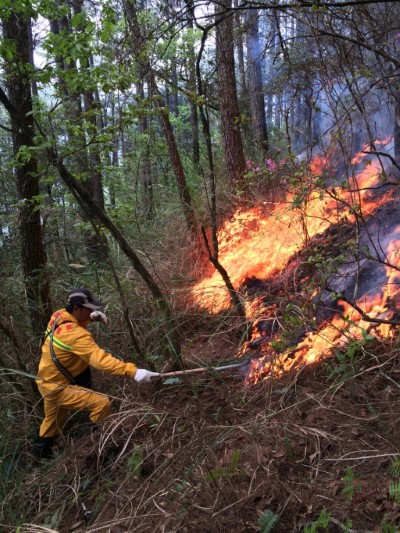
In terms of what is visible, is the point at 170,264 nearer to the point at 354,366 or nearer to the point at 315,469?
the point at 354,366

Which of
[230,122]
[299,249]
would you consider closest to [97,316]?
[299,249]

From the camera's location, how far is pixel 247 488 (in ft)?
9.17

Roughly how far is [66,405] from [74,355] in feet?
1.62

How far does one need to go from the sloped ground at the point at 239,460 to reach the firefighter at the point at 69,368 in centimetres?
28

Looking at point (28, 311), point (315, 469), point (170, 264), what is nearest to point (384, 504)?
point (315, 469)

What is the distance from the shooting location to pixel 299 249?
573 cm

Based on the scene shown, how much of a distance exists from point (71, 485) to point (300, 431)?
197 cm

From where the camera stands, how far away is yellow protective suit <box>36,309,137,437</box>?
13.6ft

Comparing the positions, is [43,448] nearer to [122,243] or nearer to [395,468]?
[122,243]

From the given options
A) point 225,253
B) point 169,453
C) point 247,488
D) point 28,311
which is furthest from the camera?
point 225,253

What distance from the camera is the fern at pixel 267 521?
2.40 m

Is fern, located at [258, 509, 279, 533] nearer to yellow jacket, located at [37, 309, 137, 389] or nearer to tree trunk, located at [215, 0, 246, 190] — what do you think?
yellow jacket, located at [37, 309, 137, 389]

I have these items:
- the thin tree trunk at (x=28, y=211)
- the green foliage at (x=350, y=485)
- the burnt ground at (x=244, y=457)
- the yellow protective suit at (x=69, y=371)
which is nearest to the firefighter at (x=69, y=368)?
the yellow protective suit at (x=69, y=371)

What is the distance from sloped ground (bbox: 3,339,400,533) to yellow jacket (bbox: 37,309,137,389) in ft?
1.44
